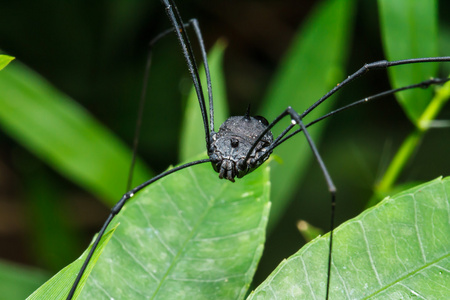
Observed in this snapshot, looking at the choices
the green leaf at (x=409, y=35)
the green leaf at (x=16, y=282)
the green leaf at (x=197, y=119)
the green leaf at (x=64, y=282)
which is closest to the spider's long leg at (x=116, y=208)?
the green leaf at (x=64, y=282)

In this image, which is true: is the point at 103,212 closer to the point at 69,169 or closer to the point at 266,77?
the point at 69,169

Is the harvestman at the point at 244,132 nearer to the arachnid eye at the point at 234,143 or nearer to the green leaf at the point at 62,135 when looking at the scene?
the arachnid eye at the point at 234,143

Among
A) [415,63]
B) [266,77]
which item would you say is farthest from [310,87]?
[266,77]

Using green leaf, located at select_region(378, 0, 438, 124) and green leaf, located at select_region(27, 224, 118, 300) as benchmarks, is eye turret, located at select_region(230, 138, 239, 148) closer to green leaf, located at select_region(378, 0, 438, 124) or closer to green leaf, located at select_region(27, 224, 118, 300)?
green leaf, located at select_region(378, 0, 438, 124)

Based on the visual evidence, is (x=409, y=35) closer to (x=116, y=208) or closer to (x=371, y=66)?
(x=371, y=66)

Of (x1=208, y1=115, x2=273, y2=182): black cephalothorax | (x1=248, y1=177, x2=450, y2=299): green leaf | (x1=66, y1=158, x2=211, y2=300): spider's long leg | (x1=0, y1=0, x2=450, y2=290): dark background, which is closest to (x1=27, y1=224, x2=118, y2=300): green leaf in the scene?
(x1=66, y1=158, x2=211, y2=300): spider's long leg

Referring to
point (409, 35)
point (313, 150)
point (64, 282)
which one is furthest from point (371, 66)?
point (64, 282)
